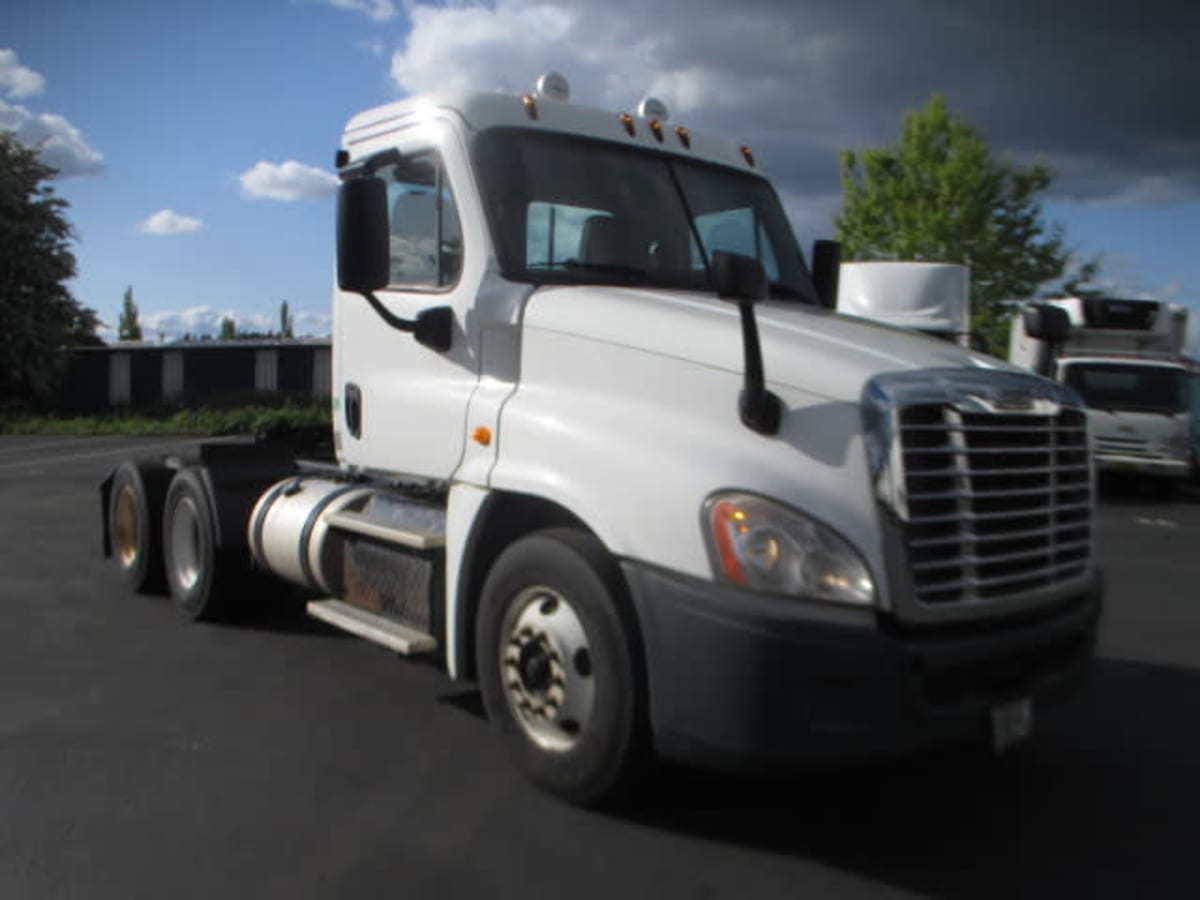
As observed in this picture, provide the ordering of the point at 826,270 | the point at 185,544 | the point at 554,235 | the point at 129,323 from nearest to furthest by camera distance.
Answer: the point at 554,235 → the point at 826,270 → the point at 185,544 → the point at 129,323

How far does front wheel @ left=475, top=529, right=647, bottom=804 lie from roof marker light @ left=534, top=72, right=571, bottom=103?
2.29 m

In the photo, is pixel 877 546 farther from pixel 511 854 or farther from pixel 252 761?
pixel 252 761

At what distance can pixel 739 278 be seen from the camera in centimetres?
345

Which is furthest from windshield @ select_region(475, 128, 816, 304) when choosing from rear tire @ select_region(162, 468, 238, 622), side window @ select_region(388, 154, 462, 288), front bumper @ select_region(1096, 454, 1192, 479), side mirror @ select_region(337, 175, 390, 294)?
front bumper @ select_region(1096, 454, 1192, 479)

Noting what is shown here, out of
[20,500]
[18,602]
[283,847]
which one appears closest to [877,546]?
[283,847]

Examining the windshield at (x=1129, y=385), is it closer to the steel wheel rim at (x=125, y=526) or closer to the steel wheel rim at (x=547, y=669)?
the steel wheel rim at (x=125, y=526)

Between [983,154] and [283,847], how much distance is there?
39.5m

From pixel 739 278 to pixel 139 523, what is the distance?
17.8 feet

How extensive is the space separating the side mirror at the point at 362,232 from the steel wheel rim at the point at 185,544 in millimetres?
2985

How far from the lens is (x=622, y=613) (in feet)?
12.1

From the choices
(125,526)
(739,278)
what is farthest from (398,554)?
(125,526)

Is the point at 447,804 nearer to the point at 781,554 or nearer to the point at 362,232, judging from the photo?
the point at 781,554

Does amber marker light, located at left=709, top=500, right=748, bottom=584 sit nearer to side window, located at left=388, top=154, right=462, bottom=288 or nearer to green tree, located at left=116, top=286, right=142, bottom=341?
side window, located at left=388, top=154, right=462, bottom=288

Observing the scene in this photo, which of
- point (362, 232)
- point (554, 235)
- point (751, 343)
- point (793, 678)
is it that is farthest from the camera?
point (554, 235)
